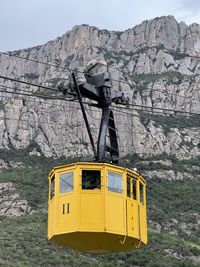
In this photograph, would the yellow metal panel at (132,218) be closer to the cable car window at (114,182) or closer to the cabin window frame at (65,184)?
the cable car window at (114,182)

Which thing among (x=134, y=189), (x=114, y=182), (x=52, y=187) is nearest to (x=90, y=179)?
(x=114, y=182)

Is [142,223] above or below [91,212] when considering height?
below

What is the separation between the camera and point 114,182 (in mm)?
22656

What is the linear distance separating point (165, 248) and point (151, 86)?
3007 inches

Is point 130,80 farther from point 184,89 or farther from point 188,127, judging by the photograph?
point 188,127

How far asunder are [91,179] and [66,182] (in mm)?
919

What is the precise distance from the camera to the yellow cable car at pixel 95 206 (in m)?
22.1

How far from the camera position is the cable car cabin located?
72.6 ft

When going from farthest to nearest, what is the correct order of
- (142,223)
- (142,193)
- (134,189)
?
(142,193)
(142,223)
(134,189)

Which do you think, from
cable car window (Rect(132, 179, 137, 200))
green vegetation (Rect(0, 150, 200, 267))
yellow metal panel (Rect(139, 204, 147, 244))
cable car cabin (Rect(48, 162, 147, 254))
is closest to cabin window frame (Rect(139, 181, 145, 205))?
yellow metal panel (Rect(139, 204, 147, 244))

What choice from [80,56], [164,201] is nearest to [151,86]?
[80,56]

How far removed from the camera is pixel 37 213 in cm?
9700

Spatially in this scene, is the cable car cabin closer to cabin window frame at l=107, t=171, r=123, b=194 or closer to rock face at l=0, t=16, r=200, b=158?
cabin window frame at l=107, t=171, r=123, b=194

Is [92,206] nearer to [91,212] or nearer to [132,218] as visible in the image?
[91,212]
